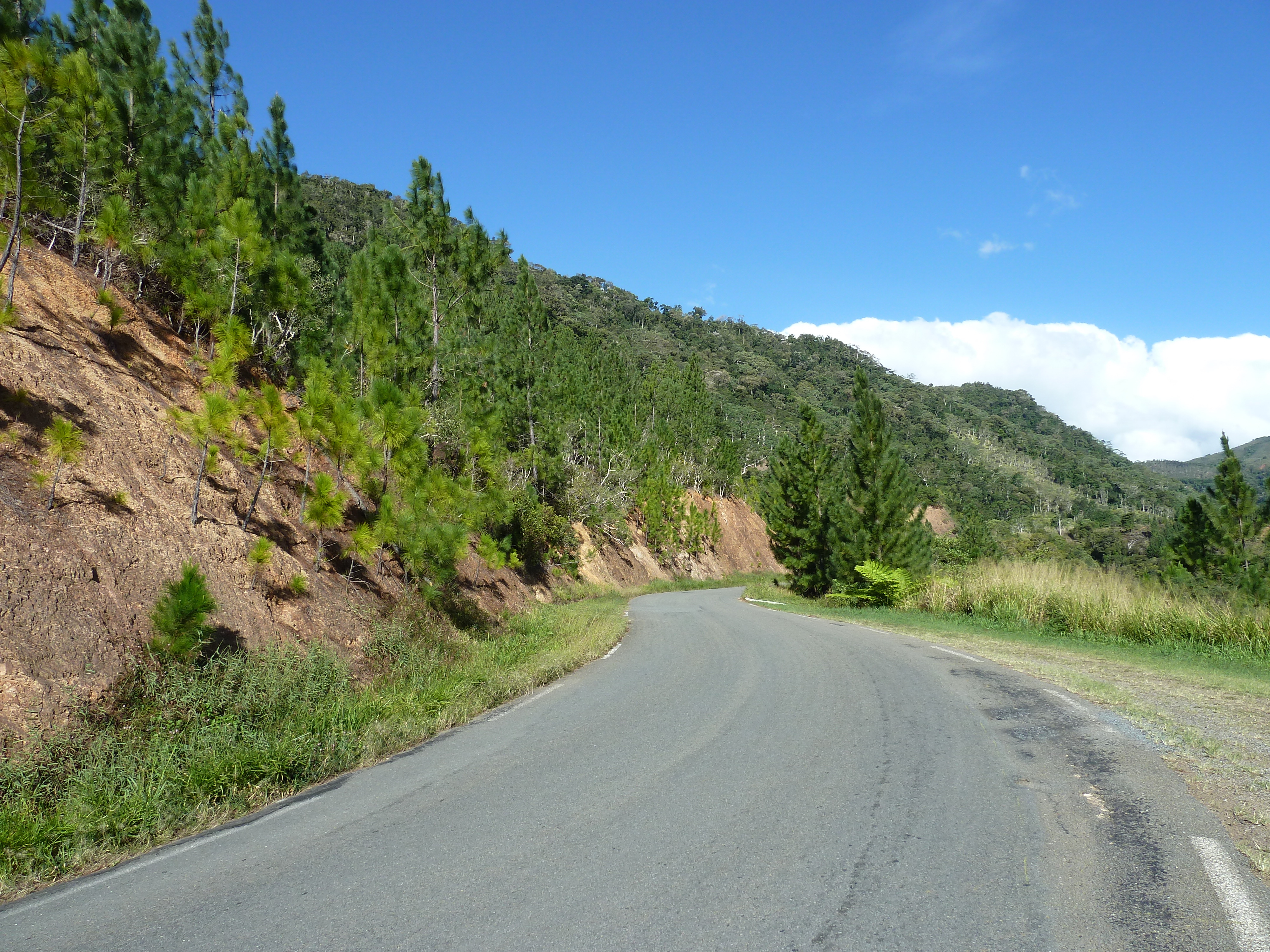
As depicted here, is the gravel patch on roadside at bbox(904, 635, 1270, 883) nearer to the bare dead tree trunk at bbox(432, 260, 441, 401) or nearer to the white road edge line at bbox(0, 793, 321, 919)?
the white road edge line at bbox(0, 793, 321, 919)

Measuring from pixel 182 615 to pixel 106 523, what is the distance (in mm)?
1720

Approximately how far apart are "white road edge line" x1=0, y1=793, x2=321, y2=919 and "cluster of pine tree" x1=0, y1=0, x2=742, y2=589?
4.35m

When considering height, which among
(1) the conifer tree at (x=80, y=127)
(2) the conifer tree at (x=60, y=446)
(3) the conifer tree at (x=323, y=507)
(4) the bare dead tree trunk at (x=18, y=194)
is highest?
(1) the conifer tree at (x=80, y=127)

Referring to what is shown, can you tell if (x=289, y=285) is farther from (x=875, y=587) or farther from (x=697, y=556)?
Result: (x=697, y=556)

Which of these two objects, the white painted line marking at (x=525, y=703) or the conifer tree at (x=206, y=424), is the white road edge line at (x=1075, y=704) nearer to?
the white painted line marking at (x=525, y=703)

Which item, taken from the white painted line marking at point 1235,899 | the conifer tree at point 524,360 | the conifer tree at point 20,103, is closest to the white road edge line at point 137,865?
the white painted line marking at point 1235,899

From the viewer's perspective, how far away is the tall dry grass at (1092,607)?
12070 millimetres

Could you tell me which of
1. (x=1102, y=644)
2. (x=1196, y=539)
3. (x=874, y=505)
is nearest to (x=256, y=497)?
(x=1102, y=644)

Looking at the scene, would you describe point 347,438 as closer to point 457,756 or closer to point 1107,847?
point 457,756

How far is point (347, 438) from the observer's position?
9312 millimetres

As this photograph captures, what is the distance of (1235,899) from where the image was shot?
3139 mm

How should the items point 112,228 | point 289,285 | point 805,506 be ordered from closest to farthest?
point 112,228 < point 289,285 < point 805,506

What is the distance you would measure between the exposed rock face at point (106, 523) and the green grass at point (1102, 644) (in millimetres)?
9753

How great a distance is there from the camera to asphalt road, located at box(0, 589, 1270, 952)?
9.93 feet
